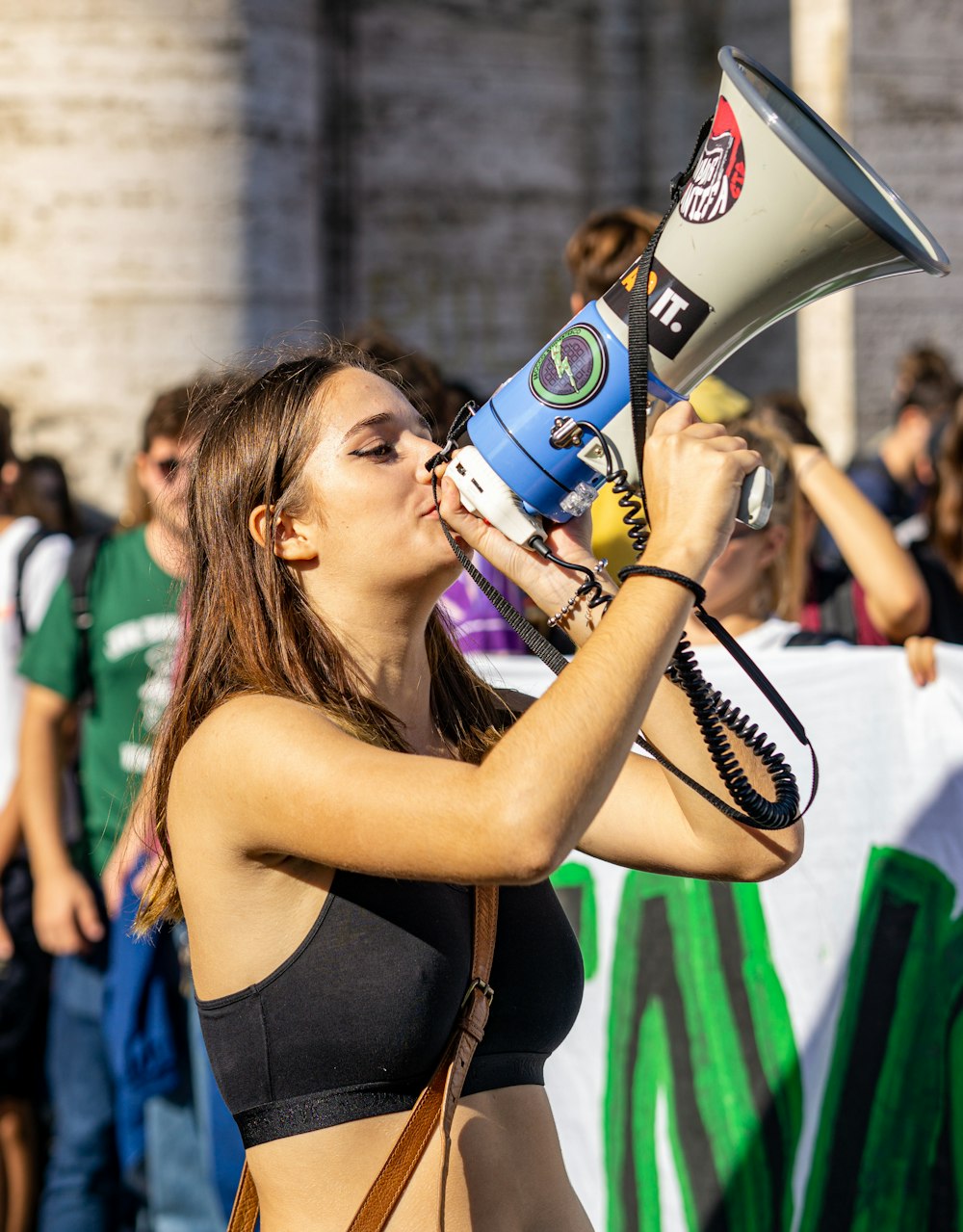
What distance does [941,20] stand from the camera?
604 cm

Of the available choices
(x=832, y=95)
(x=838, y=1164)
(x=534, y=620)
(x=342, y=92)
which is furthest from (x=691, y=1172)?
(x=342, y=92)

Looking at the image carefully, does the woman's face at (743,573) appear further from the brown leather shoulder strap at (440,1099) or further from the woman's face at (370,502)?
the brown leather shoulder strap at (440,1099)

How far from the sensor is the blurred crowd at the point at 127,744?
353cm

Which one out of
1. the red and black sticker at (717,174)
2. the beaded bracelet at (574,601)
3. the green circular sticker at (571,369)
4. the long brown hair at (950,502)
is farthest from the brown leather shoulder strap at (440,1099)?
the long brown hair at (950,502)

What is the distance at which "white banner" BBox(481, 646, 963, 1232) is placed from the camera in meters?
3.06

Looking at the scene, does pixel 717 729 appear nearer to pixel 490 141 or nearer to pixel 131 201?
pixel 131 201

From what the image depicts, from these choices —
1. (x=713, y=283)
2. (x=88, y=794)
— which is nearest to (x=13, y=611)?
(x=88, y=794)

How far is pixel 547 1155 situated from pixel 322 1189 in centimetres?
31

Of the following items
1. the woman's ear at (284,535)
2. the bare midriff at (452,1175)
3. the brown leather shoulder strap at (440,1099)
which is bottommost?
the bare midriff at (452,1175)

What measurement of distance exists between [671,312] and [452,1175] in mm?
1041

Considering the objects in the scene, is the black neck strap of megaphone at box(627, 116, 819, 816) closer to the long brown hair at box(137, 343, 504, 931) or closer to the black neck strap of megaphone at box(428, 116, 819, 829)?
the black neck strap of megaphone at box(428, 116, 819, 829)

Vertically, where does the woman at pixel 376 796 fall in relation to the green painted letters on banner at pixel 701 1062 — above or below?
above

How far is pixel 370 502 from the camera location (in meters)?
1.91

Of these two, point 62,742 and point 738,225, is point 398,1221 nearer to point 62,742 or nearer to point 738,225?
point 738,225
